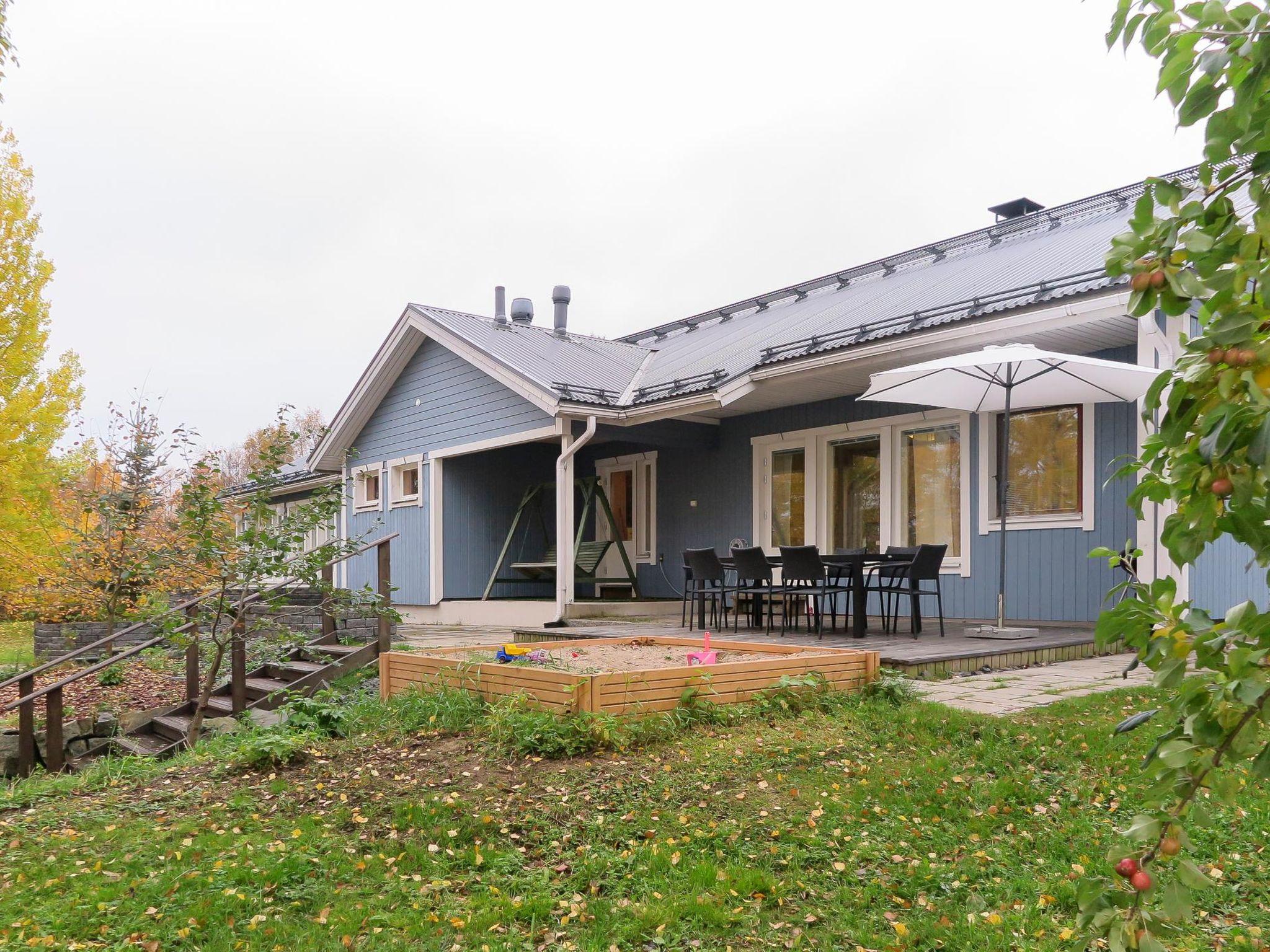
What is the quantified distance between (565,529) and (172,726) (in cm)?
456

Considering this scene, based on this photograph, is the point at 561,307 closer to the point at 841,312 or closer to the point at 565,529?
the point at 841,312

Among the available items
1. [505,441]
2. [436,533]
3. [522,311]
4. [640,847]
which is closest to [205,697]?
[640,847]

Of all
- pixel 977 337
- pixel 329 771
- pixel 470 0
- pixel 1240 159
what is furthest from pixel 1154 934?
pixel 470 0

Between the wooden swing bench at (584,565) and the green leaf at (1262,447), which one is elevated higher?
the green leaf at (1262,447)

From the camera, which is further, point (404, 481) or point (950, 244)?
point (404, 481)

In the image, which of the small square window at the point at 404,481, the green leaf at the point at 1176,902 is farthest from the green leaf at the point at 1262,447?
the small square window at the point at 404,481

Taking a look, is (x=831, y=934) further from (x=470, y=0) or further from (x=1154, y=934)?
(x=470, y=0)

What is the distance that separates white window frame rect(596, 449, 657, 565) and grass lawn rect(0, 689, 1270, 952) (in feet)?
27.3

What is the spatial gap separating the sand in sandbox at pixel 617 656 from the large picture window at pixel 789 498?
4560 millimetres

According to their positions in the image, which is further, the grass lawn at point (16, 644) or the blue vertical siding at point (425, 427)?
the blue vertical siding at point (425, 427)

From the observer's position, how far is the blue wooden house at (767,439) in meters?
8.41

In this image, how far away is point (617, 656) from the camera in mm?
6168

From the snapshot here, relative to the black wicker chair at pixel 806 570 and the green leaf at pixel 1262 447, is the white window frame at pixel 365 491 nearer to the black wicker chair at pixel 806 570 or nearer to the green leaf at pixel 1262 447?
the black wicker chair at pixel 806 570

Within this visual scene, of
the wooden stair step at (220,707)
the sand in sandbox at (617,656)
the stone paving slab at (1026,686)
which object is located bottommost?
the wooden stair step at (220,707)
